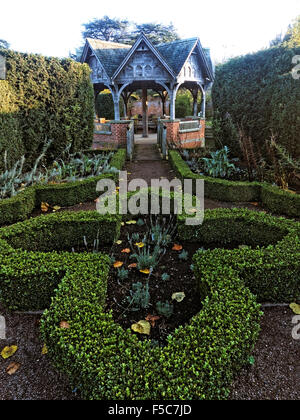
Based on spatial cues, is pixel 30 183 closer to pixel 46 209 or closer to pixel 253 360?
pixel 46 209

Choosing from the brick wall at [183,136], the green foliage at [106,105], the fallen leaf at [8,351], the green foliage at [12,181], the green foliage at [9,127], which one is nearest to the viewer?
the fallen leaf at [8,351]

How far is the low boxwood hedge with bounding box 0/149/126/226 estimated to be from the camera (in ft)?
18.5

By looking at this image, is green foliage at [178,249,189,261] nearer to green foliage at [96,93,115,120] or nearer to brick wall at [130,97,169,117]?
green foliage at [96,93,115,120]

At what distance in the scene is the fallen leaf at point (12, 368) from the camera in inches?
106

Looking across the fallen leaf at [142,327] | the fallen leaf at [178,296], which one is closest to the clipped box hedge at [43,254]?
the fallen leaf at [142,327]

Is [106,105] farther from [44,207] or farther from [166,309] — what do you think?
[166,309]

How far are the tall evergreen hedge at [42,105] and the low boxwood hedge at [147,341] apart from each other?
15.2ft

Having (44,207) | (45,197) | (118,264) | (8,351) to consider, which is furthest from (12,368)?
(45,197)

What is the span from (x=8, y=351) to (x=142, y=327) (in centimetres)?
143

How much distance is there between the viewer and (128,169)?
10.9 m

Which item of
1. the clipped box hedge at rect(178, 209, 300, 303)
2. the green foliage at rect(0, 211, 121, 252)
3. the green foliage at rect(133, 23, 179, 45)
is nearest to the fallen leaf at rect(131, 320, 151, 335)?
the clipped box hedge at rect(178, 209, 300, 303)

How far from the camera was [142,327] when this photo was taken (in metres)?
2.91

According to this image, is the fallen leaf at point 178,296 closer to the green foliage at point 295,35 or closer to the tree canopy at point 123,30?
the green foliage at point 295,35

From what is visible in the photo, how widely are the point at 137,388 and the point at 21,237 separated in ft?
10.4
